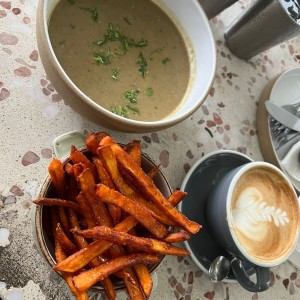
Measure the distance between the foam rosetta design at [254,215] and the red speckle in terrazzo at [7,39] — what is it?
0.70 meters

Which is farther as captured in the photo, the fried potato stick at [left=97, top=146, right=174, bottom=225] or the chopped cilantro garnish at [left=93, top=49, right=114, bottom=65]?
the chopped cilantro garnish at [left=93, top=49, right=114, bottom=65]

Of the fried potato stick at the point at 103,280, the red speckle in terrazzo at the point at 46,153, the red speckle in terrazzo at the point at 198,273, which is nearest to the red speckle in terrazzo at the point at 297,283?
the red speckle in terrazzo at the point at 198,273

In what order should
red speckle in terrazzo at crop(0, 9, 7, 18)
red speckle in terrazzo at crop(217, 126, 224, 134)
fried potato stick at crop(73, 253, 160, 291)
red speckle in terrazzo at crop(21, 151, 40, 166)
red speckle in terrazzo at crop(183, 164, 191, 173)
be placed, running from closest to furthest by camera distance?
fried potato stick at crop(73, 253, 160, 291) → red speckle in terrazzo at crop(21, 151, 40, 166) → red speckle in terrazzo at crop(0, 9, 7, 18) → red speckle in terrazzo at crop(183, 164, 191, 173) → red speckle in terrazzo at crop(217, 126, 224, 134)

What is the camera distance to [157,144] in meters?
1.29

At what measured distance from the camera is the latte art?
117 cm

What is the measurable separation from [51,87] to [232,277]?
0.68 meters

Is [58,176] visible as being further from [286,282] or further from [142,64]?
[286,282]

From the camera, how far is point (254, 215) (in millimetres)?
1194

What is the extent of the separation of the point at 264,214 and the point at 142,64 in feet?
1.66

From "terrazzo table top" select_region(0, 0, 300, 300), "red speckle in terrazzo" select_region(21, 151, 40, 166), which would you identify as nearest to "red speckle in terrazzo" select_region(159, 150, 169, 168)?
"terrazzo table top" select_region(0, 0, 300, 300)

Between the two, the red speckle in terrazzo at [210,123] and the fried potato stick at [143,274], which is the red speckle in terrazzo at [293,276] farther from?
the fried potato stick at [143,274]

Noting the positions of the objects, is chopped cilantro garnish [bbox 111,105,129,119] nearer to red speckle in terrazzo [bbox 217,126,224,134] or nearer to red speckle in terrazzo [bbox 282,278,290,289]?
red speckle in terrazzo [bbox 217,126,224,134]

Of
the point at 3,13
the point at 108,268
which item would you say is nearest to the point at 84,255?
the point at 108,268

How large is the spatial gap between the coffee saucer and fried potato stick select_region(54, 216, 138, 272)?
1.09 ft
